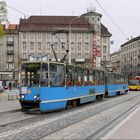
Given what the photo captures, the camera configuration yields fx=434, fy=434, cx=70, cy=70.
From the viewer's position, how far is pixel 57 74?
2277 cm

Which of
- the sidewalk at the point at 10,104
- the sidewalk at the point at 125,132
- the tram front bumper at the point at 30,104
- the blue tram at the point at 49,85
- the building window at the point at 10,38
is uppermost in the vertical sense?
the building window at the point at 10,38

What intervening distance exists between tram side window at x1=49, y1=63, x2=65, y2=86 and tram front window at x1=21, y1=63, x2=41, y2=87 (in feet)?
2.39

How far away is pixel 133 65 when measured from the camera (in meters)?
156

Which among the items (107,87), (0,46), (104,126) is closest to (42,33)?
(0,46)

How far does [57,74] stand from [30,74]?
1.49 meters

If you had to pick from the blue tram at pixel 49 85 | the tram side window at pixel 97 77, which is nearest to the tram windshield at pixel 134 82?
the tram side window at pixel 97 77

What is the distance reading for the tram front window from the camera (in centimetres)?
2177

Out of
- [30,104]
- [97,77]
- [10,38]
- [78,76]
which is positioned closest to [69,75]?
[78,76]

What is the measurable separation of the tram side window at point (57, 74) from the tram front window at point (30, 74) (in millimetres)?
729

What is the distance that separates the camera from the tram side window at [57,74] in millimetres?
22203

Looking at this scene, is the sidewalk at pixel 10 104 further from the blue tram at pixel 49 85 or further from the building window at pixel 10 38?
the building window at pixel 10 38

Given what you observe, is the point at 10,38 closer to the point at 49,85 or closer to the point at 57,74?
the point at 57,74

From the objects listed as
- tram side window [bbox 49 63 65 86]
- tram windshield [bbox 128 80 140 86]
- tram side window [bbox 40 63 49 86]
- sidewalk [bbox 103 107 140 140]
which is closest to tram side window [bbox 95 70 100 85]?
tram side window [bbox 49 63 65 86]

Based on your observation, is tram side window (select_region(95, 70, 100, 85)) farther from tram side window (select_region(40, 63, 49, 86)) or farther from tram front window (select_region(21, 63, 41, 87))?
tram side window (select_region(40, 63, 49, 86))
